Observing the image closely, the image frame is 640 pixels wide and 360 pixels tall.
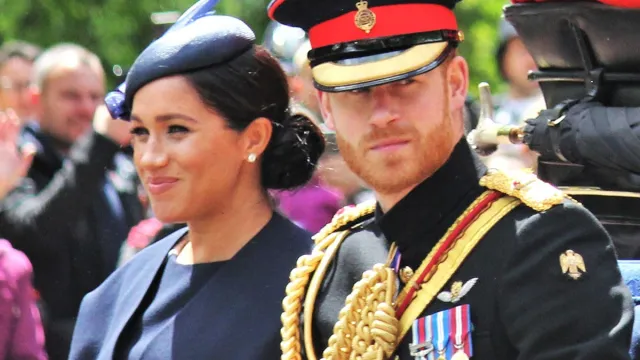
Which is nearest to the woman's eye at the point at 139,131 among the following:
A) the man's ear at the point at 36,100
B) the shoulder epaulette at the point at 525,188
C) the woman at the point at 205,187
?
the woman at the point at 205,187

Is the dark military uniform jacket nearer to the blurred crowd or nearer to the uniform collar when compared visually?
the uniform collar

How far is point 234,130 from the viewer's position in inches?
137

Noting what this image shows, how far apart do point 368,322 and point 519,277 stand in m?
0.34

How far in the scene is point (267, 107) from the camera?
3.55 metres

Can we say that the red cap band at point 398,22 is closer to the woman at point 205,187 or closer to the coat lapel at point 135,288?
the woman at point 205,187

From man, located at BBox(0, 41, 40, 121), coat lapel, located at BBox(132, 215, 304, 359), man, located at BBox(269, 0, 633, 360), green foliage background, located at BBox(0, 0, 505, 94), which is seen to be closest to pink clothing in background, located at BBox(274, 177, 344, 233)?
coat lapel, located at BBox(132, 215, 304, 359)

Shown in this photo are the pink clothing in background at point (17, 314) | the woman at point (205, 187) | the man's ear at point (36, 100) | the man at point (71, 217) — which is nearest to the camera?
the woman at point (205, 187)

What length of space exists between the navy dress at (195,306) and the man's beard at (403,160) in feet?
2.02

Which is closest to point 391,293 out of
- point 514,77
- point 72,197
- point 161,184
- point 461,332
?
point 461,332

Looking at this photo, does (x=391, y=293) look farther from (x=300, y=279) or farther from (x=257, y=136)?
(x=257, y=136)

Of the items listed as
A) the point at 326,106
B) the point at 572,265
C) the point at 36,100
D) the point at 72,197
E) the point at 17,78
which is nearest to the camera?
the point at 572,265

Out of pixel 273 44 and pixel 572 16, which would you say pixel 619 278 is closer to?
pixel 572 16

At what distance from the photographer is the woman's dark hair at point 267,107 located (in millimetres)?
3451

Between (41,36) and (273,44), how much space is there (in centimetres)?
380
